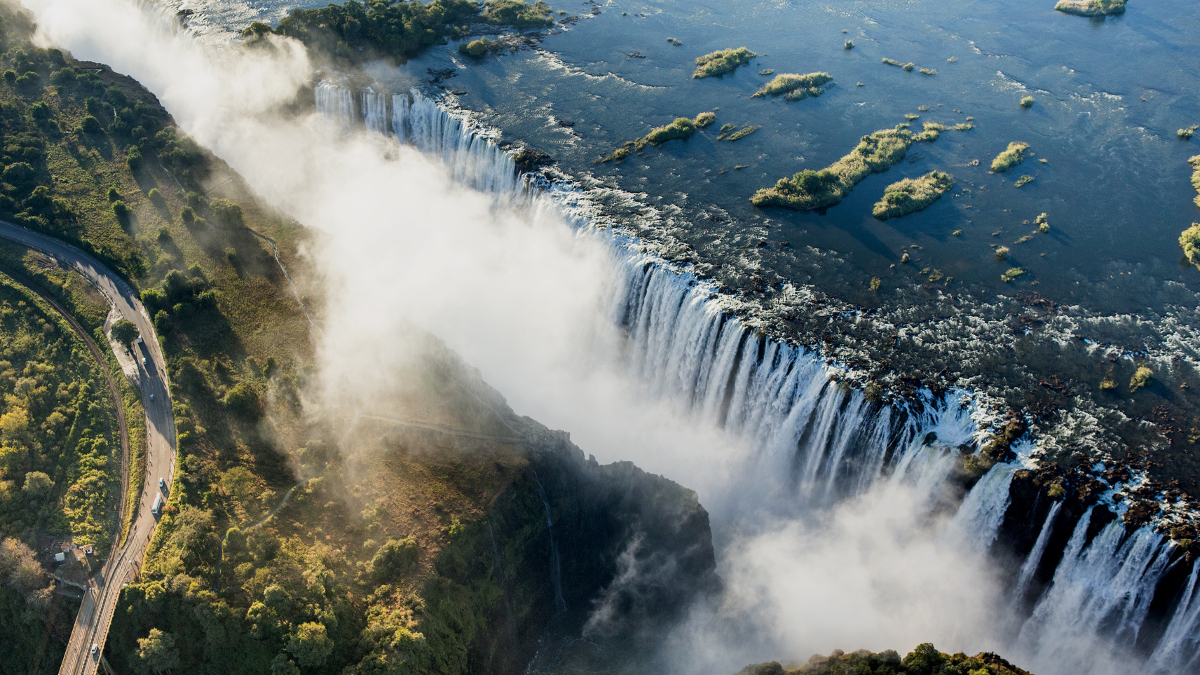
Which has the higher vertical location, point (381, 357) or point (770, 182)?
point (770, 182)

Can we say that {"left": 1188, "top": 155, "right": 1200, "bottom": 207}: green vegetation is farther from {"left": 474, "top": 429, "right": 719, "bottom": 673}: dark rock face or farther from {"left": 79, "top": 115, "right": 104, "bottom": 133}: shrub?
{"left": 79, "top": 115, "right": 104, "bottom": 133}: shrub

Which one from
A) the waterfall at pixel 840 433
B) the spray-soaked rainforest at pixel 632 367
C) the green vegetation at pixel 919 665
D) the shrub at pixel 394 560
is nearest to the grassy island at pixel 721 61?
the spray-soaked rainforest at pixel 632 367

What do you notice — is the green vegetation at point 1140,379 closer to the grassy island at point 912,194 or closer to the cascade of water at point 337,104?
the grassy island at point 912,194

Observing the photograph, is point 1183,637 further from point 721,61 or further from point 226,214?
point 226,214

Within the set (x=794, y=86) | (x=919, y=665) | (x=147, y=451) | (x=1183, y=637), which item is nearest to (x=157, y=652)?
(x=147, y=451)

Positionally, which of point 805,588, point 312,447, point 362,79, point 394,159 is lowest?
point 805,588

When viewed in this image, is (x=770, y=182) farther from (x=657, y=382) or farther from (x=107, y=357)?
(x=107, y=357)

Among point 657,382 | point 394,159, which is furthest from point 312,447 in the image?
point 394,159
